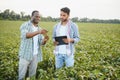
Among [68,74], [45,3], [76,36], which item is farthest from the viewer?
[45,3]

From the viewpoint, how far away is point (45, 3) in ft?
16.0

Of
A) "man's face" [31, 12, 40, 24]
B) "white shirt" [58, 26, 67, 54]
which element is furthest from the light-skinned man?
"man's face" [31, 12, 40, 24]

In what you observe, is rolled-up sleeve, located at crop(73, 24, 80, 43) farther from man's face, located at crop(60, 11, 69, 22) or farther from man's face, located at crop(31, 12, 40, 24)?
man's face, located at crop(31, 12, 40, 24)

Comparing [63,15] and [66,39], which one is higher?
[63,15]

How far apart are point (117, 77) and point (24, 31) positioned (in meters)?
1.30

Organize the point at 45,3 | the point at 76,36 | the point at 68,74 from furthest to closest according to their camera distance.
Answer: the point at 45,3 → the point at 76,36 → the point at 68,74

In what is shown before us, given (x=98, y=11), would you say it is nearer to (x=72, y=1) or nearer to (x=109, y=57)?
(x=72, y=1)

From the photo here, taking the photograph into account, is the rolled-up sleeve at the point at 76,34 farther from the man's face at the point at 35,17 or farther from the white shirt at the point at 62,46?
the man's face at the point at 35,17

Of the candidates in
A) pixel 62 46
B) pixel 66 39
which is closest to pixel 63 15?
pixel 66 39

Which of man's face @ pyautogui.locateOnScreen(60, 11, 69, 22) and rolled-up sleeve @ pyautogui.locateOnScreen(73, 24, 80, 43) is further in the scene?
rolled-up sleeve @ pyautogui.locateOnScreen(73, 24, 80, 43)

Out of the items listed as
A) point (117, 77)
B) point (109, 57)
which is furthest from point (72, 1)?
point (117, 77)

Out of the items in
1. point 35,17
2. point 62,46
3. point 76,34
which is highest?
point 35,17

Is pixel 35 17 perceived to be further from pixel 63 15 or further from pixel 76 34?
pixel 76 34

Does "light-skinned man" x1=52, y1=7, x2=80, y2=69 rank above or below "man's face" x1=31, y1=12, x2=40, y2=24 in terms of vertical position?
below
